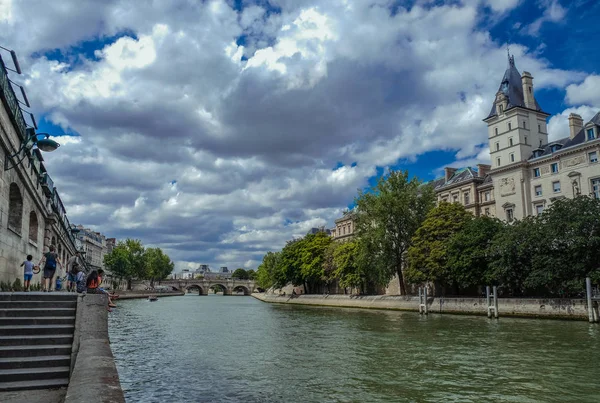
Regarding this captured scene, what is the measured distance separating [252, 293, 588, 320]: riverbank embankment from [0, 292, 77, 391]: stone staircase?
37.2 metres

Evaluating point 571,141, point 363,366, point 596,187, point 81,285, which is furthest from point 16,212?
point 571,141

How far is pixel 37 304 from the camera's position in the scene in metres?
12.5

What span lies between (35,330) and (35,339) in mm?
511

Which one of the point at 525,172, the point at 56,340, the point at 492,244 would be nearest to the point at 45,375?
the point at 56,340

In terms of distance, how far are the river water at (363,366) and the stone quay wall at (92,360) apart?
2.74 m

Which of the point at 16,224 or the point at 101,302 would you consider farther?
the point at 16,224

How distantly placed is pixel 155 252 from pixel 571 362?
523 ft

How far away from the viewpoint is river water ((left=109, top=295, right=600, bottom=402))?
13625 millimetres

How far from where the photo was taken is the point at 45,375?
951 centimetres

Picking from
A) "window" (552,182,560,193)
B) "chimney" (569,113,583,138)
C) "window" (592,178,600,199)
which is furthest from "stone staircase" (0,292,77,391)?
"chimney" (569,113,583,138)

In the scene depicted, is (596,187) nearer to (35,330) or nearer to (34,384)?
(35,330)

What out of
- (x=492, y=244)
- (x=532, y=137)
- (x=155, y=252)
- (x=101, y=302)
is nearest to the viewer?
(x=101, y=302)

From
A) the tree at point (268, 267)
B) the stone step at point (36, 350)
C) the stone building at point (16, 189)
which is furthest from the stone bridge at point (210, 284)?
the stone step at point (36, 350)

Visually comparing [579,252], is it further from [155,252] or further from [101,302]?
[155,252]
